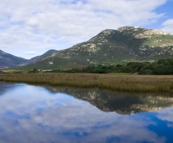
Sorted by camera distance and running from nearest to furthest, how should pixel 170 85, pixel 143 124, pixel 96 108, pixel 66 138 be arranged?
pixel 66 138 → pixel 143 124 → pixel 96 108 → pixel 170 85

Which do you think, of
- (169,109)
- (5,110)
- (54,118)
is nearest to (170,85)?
(169,109)

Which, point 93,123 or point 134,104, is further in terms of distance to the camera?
point 134,104

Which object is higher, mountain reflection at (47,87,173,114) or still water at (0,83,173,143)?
mountain reflection at (47,87,173,114)

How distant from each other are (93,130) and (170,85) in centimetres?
2367

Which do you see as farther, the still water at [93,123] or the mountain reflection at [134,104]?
the mountain reflection at [134,104]

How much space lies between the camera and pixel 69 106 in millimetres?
27391

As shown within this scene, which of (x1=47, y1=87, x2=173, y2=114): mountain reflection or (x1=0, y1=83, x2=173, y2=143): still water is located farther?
(x1=47, y1=87, x2=173, y2=114): mountain reflection

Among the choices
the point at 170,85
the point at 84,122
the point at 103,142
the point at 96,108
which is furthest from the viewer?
the point at 170,85

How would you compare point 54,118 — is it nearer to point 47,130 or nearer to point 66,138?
point 47,130

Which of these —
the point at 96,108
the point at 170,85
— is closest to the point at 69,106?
the point at 96,108

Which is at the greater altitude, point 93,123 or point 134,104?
point 134,104

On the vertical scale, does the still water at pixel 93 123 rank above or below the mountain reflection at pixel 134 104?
below

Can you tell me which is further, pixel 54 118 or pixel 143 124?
pixel 54 118

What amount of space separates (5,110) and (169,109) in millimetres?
17898
